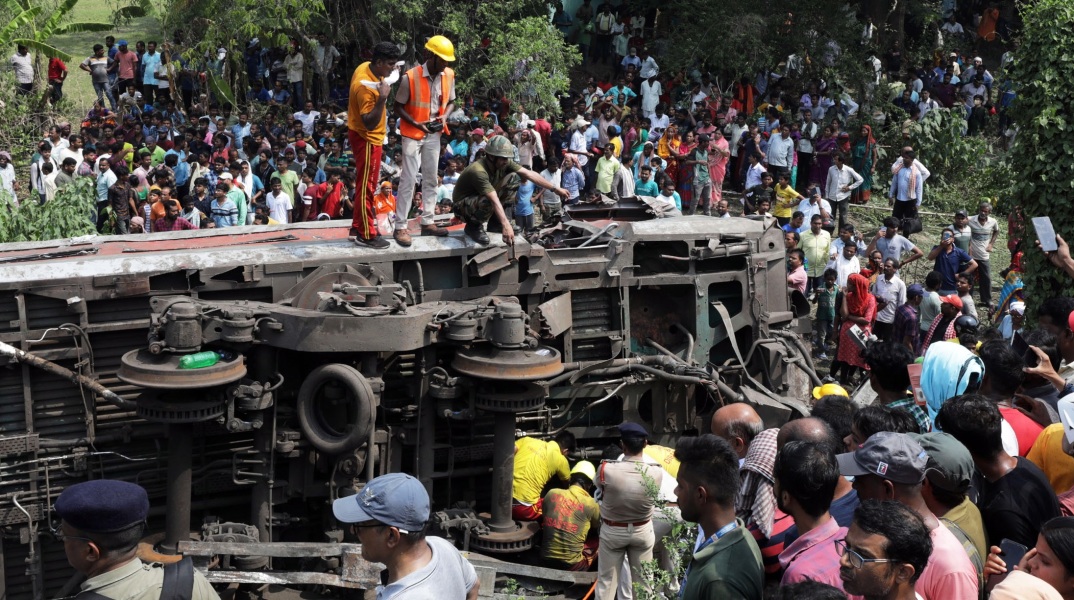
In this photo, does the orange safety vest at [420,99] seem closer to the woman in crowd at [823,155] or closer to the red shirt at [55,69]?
the woman in crowd at [823,155]

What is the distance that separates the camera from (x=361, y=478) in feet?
33.1

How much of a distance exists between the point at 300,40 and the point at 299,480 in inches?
630

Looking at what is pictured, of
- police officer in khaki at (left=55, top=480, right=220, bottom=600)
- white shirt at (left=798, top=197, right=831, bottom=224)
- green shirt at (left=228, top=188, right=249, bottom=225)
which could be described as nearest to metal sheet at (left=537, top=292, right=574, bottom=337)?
police officer in khaki at (left=55, top=480, right=220, bottom=600)

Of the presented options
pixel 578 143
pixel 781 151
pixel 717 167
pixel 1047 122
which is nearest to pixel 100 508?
pixel 1047 122

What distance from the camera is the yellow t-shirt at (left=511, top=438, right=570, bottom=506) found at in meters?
10.5

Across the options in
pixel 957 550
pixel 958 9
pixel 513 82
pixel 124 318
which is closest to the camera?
pixel 957 550

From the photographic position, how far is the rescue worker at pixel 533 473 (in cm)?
1047

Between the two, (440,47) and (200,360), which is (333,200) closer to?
(440,47)

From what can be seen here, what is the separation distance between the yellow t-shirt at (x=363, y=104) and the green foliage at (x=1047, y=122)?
7284 millimetres

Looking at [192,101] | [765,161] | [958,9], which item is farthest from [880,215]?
[192,101]

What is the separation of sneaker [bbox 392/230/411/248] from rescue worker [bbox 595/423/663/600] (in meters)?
3.06

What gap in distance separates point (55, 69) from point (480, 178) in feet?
53.4

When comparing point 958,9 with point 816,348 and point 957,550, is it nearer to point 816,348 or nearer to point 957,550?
point 816,348

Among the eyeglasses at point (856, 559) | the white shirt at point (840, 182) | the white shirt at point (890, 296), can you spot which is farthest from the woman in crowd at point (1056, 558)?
the white shirt at point (840, 182)
